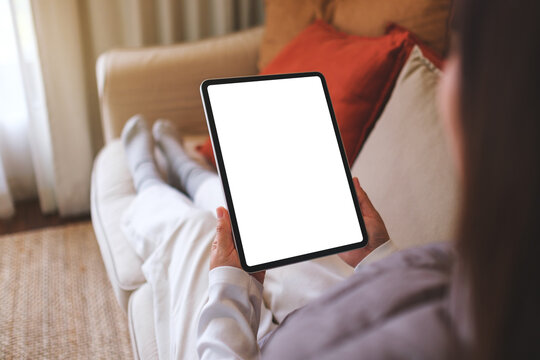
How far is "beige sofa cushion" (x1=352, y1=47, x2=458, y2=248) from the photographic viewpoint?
78 cm

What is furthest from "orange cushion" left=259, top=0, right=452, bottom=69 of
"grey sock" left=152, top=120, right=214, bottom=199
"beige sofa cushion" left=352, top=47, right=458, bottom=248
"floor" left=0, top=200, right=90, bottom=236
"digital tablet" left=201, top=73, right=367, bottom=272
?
"floor" left=0, top=200, right=90, bottom=236

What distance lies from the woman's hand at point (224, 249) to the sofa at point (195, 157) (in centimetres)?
23

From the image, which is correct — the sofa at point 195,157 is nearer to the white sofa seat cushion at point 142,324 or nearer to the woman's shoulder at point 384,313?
the white sofa seat cushion at point 142,324

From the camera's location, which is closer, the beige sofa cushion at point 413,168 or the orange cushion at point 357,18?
the beige sofa cushion at point 413,168

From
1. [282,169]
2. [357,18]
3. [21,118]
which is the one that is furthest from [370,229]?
[21,118]

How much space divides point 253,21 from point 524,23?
70.2 inches

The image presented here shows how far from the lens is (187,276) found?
0.75 m

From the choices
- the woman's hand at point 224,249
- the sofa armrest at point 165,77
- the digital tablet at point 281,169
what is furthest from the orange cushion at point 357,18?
the woman's hand at point 224,249

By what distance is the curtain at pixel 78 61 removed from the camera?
1.64 metres

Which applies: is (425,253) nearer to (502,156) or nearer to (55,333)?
(502,156)

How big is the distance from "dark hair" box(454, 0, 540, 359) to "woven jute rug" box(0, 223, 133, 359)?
0.97 m

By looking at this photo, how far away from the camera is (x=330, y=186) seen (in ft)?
2.30

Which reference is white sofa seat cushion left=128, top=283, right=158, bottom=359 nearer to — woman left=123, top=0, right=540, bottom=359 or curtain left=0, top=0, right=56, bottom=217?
woman left=123, top=0, right=540, bottom=359

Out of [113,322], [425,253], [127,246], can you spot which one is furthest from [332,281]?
[113,322]
